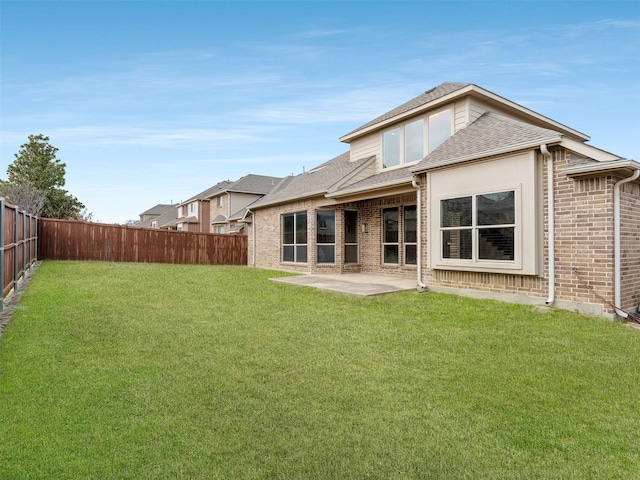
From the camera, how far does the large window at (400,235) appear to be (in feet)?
40.0

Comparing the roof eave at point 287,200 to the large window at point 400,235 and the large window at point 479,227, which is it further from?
the large window at point 479,227

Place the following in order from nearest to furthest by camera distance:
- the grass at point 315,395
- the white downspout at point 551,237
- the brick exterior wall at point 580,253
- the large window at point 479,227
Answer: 1. the grass at point 315,395
2. the brick exterior wall at point 580,253
3. the white downspout at point 551,237
4. the large window at point 479,227

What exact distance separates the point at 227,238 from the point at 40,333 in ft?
53.8

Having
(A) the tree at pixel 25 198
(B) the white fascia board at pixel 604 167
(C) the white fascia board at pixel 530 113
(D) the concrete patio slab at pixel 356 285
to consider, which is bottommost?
(D) the concrete patio slab at pixel 356 285

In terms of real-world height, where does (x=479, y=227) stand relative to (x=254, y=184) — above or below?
below

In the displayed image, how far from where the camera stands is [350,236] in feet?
46.7

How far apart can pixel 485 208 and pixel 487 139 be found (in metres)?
1.76

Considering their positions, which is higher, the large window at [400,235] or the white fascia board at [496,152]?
the white fascia board at [496,152]

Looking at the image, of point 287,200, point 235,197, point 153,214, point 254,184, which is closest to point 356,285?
point 287,200

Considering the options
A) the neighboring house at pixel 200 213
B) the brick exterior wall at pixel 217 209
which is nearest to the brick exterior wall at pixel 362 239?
the brick exterior wall at pixel 217 209

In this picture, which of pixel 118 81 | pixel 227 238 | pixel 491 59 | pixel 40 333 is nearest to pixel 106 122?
pixel 118 81

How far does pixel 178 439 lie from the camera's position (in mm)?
2875

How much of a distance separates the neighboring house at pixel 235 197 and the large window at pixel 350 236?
1708 centimetres

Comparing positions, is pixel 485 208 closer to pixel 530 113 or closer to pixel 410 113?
pixel 410 113
